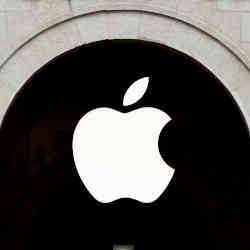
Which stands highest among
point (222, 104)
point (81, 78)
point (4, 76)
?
point (81, 78)

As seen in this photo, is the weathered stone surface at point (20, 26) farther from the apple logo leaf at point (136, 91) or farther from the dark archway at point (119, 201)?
the apple logo leaf at point (136, 91)

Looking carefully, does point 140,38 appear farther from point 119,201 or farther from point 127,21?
point 119,201

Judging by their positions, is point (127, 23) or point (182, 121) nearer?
point (127, 23)

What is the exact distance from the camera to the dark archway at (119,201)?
71.1 feet

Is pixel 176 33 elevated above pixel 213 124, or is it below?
below

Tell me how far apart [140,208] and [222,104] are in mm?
3957

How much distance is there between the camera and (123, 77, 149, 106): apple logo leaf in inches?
868

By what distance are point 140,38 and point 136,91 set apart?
631cm

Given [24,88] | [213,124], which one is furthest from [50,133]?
[24,88]

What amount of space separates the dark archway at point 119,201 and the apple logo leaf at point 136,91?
0.44 ft

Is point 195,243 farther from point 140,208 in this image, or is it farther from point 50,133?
point 50,133

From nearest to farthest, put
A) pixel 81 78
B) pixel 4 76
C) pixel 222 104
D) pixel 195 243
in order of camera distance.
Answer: pixel 4 76
pixel 222 104
pixel 81 78
pixel 195 243

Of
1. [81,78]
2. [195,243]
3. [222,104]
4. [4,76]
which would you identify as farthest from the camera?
[195,243]

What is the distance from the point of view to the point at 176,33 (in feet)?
52.7
